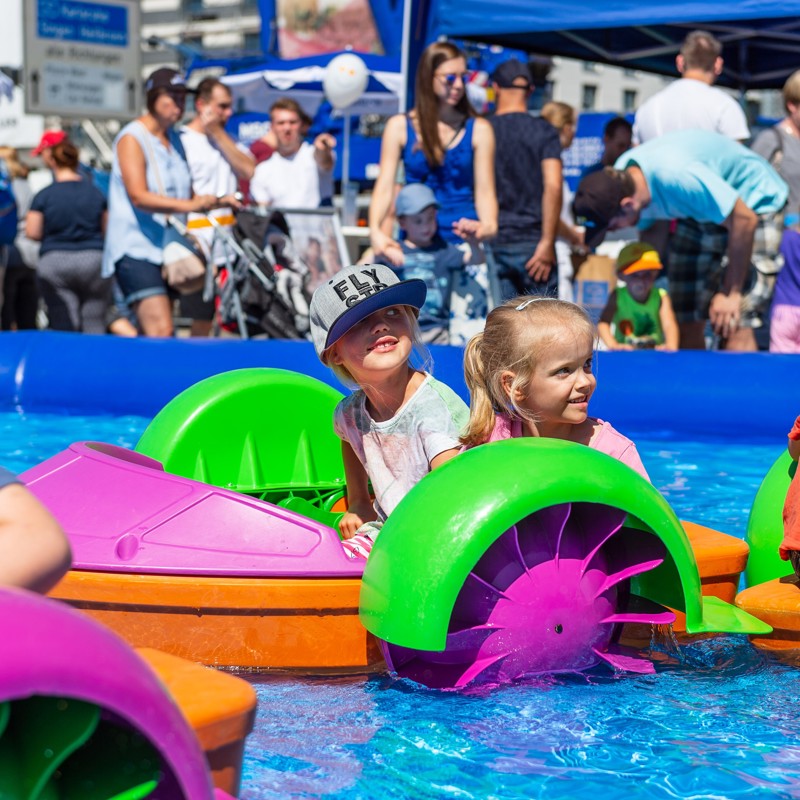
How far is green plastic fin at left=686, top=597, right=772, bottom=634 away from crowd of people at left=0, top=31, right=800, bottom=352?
8.72 ft

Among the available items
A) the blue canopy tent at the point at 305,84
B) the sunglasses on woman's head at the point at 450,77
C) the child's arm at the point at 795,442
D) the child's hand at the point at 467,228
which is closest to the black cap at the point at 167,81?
the sunglasses on woman's head at the point at 450,77

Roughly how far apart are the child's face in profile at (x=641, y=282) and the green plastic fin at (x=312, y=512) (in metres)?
3.64

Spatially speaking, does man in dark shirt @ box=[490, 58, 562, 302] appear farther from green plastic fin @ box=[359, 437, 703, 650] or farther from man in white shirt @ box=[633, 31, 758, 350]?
green plastic fin @ box=[359, 437, 703, 650]

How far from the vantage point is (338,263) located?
343 inches

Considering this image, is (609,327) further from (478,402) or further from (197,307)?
(478,402)

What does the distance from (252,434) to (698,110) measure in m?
3.51

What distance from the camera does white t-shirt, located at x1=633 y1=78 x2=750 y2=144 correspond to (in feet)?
21.0

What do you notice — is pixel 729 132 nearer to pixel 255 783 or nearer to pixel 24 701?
pixel 255 783

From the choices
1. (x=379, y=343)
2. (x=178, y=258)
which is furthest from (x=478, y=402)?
(x=178, y=258)

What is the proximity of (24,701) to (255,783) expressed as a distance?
2.88 feet

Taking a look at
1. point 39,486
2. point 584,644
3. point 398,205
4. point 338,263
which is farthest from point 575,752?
point 338,263

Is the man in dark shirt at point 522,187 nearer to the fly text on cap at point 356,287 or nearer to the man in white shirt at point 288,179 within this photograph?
the man in white shirt at point 288,179

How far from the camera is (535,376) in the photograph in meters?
2.94

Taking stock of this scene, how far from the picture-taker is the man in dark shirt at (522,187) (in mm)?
6203
